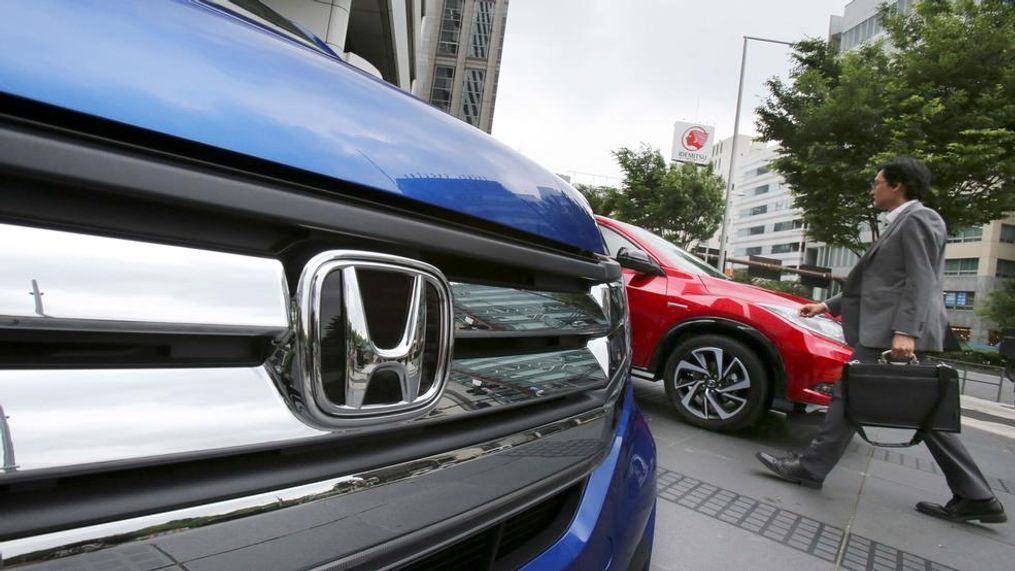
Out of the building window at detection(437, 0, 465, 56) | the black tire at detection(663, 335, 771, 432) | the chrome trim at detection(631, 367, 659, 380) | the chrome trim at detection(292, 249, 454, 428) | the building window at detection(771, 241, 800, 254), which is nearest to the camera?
the chrome trim at detection(292, 249, 454, 428)

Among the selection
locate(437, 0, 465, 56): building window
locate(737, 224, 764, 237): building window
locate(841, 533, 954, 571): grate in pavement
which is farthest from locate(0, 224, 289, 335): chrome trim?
locate(737, 224, 764, 237): building window

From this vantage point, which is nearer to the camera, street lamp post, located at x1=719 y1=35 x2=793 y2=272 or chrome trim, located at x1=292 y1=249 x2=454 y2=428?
chrome trim, located at x1=292 y1=249 x2=454 y2=428

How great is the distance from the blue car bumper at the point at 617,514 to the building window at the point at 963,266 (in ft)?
155

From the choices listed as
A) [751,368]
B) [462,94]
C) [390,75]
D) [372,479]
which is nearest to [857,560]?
[751,368]

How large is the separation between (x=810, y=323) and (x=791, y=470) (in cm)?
104

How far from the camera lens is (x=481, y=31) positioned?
3997 cm

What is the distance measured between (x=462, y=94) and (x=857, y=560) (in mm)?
39327

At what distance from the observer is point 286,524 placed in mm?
590

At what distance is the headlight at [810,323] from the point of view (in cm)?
356

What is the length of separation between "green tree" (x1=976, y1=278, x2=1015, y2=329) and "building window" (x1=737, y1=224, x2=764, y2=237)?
4485 centimetres

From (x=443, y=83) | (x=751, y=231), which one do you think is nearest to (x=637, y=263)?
(x=443, y=83)

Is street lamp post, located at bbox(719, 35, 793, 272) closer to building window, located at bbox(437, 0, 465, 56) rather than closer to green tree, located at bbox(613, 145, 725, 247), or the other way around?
green tree, located at bbox(613, 145, 725, 247)

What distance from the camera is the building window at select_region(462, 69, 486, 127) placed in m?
39.0

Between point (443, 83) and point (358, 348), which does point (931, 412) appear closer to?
point (358, 348)
